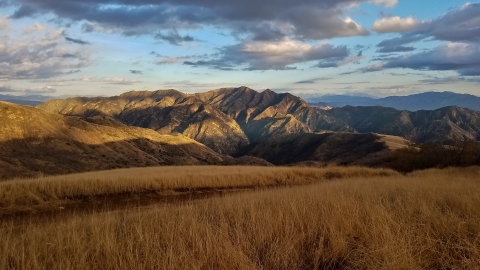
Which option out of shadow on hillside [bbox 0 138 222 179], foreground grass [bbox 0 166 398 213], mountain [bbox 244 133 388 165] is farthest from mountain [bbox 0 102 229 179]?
mountain [bbox 244 133 388 165]

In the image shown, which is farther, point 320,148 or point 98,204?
point 320,148

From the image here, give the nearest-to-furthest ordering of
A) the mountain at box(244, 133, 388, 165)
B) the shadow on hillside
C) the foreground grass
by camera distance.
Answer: the foreground grass, the shadow on hillside, the mountain at box(244, 133, 388, 165)

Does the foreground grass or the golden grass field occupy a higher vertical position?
the golden grass field

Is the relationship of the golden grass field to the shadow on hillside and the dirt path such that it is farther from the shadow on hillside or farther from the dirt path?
the shadow on hillside

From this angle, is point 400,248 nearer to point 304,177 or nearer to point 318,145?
point 304,177

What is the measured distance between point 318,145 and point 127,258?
388 feet

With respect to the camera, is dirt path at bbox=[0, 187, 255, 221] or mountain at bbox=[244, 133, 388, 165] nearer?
dirt path at bbox=[0, 187, 255, 221]

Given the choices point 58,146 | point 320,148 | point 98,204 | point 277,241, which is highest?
Answer: point 277,241

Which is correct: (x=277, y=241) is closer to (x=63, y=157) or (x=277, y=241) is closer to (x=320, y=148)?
(x=63, y=157)

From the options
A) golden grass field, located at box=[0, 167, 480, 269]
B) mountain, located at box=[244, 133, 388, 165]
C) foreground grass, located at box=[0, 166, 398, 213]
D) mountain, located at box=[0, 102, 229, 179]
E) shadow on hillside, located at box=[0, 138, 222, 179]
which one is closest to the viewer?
golden grass field, located at box=[0, 167, 480, 269]

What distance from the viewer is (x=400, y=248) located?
169 inches

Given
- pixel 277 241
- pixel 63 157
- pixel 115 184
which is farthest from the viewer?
pixel 63 157

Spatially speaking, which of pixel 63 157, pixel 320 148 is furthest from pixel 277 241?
pixel 320 148

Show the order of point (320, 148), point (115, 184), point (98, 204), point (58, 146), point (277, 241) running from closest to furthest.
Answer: point (277, 241)
point (98, 204)
point (115, 184)
point (58, 146)
point (320, 148)
